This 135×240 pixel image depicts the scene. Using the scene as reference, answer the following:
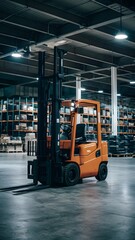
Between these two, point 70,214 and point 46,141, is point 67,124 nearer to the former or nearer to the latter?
point 46,141

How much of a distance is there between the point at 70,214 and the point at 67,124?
43.2 feet

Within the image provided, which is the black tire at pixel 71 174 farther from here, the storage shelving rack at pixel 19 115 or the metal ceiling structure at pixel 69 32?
the storage shelving rack at pixel 19 115

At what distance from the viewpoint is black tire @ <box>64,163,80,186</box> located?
7503mm

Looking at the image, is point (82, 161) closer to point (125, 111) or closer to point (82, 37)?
point (82, 37)

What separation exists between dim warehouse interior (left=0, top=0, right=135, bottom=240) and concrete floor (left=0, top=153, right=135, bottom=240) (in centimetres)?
1

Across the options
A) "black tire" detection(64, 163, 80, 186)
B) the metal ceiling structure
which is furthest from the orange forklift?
the metal ceiling structure

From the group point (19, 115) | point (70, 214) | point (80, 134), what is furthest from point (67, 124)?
point (70, 214)

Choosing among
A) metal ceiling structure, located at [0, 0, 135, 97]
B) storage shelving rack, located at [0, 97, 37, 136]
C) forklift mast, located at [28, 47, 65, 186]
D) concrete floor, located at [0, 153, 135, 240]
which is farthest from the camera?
storage shelving rack, located at [0, 97, 37, 136]

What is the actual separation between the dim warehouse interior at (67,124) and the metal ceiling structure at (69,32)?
4 cm

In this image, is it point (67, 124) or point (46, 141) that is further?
point (67, 124)

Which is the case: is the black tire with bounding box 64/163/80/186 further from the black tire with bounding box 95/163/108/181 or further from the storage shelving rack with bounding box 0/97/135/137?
the storage shelving rack with bounding box 0/97/135/137

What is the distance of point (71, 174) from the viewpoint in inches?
304

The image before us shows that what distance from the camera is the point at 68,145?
790 cm

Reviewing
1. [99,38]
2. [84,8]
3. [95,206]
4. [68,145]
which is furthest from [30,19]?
[95,206]
